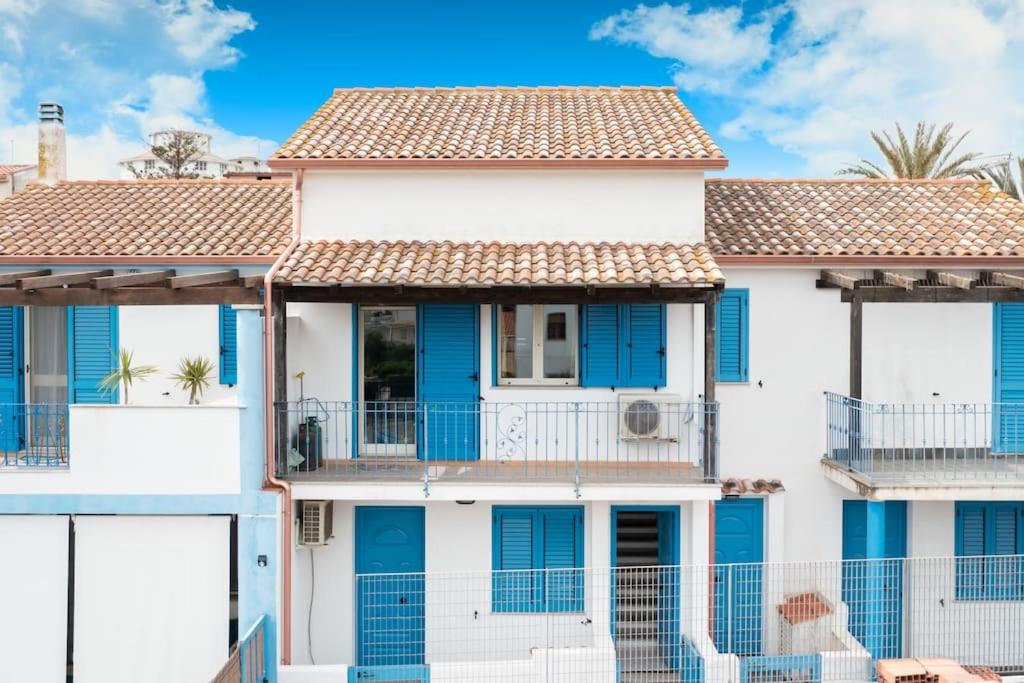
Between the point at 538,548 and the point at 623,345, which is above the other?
the point at 623,345

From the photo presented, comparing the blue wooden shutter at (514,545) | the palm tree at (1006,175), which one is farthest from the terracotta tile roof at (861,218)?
the palm tree at (1006,175)

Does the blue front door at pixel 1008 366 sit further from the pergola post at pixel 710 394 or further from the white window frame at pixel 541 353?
the white window frame at pixel 541 353

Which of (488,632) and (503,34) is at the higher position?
(503,34)

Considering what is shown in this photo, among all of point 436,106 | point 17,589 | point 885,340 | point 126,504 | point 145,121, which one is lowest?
point 17,589

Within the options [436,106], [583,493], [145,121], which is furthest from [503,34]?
[145,121]

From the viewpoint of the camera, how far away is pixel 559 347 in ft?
41.0

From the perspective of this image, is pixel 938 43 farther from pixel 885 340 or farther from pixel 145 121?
pixel 145 121

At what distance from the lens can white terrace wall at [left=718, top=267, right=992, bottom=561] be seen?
43.4 feet

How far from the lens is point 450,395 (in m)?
12.4

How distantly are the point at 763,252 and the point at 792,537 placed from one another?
461 centimetres

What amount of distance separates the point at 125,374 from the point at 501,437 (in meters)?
5.61

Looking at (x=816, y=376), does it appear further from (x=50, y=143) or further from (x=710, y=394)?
(x=50, y=143)

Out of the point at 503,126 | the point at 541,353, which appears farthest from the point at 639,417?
the point at 503,126

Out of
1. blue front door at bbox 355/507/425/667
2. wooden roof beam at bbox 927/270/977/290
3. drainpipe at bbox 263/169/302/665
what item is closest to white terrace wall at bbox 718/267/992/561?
wooden roof beam at bbox 927/270/977/290
